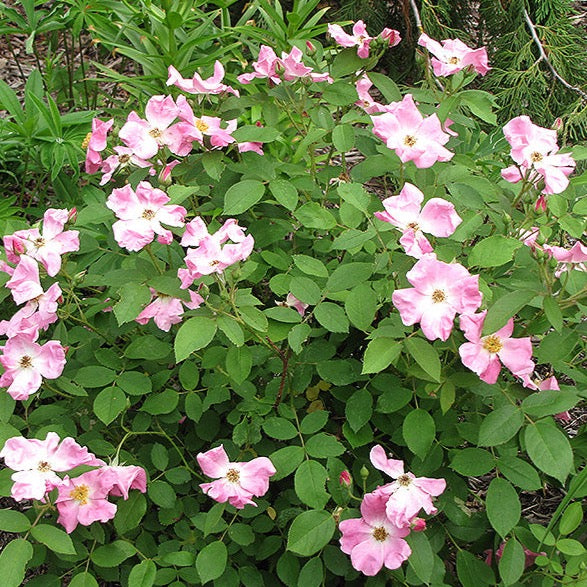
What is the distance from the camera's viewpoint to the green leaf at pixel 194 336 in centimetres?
112

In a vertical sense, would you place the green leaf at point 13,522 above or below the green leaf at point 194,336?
below

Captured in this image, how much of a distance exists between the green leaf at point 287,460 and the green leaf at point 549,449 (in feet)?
1.18

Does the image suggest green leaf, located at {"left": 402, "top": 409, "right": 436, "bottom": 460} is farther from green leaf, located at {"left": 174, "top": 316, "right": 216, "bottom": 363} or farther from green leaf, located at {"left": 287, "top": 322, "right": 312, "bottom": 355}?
green leaf, located at {"left": 174, "top": 316, "right": 216, "bottom": 363}

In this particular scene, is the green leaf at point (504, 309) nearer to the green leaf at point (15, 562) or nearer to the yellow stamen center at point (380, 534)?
the yellow stamen center at point (380, 534)

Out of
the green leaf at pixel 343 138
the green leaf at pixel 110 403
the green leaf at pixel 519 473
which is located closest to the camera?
the green leaf at pixel 519 473

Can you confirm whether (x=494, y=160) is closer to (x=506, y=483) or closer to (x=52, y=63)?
(x=506, y=483)

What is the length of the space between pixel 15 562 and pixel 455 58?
3.82ft

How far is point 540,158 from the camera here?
4.17 feet

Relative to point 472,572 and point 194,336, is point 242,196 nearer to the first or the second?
point 194,336

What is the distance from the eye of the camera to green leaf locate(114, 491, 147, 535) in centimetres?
132

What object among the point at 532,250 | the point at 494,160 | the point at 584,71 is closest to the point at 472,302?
the point at 532,250

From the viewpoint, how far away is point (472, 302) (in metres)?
1.09

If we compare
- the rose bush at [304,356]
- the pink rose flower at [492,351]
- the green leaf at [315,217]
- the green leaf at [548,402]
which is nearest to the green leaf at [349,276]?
the rose bush at [304,356]

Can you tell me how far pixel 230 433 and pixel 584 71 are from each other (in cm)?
210
